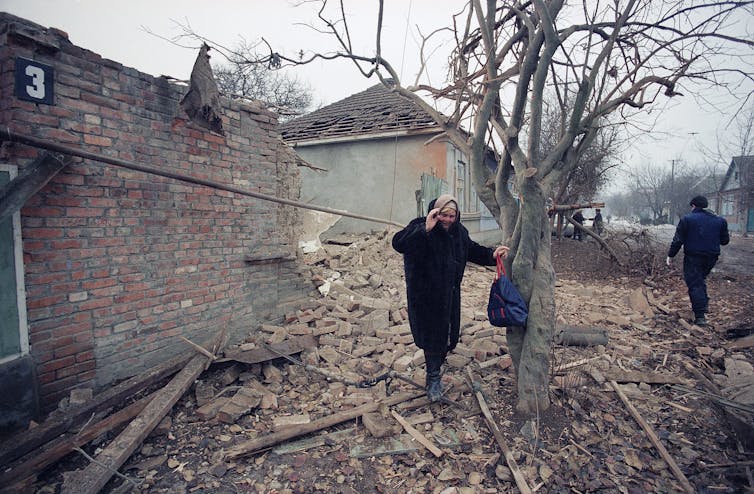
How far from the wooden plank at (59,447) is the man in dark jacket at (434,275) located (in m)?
2.59

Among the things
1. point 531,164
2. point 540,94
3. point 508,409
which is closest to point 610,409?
point 508,409

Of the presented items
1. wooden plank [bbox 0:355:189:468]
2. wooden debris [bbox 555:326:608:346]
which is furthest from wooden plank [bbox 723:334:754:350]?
wooden plank [bbox 0:355:189:468]

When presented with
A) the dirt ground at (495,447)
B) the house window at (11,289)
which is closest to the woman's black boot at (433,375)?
the dirt ground at (495,447)

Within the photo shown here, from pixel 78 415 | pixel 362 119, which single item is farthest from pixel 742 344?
pixel 362 119

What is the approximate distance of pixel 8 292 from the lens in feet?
8.98

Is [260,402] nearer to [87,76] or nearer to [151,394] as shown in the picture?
[151,394]

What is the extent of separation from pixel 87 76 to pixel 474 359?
4831 millimetres

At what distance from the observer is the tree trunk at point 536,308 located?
10.4 ft

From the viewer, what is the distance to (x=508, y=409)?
11.1 ft

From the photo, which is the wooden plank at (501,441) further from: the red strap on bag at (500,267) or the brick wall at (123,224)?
the brick wall at (123,224)

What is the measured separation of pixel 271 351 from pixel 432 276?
2.12 meters

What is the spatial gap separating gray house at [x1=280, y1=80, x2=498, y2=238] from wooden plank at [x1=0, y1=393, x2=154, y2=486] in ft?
25.4

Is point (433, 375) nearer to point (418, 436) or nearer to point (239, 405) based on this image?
point (418, 436)

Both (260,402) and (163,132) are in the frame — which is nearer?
(260,402)
